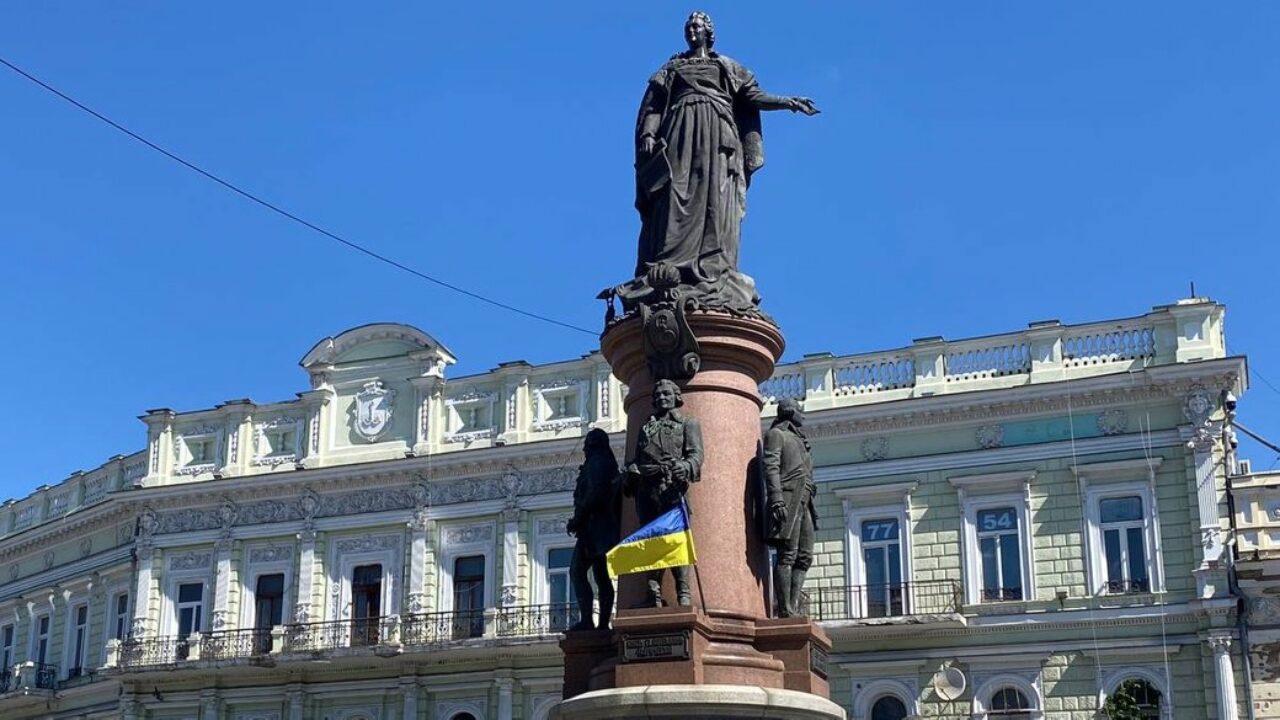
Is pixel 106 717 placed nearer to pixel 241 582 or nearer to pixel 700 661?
pixel 241 582

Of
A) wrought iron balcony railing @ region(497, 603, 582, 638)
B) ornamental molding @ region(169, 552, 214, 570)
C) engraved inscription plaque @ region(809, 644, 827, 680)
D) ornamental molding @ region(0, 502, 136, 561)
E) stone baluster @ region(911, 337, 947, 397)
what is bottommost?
engraved inscription plaque @ region(809, 644, 827, 680)

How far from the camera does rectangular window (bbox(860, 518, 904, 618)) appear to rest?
30.4 m

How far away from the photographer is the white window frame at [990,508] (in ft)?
97.3

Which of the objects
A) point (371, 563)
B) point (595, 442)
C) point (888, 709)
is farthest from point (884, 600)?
point (595, 442)

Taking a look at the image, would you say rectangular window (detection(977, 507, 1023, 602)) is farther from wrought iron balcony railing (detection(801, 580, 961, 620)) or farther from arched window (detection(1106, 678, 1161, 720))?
arched window (detection(1106, 678, 1161, 720))

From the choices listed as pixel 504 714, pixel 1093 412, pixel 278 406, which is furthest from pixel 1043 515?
pixel 278 406

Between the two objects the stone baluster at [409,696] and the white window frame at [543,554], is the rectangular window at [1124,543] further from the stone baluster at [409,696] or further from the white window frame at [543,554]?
the stone baluster at [409,696]

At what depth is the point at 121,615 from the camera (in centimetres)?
3850

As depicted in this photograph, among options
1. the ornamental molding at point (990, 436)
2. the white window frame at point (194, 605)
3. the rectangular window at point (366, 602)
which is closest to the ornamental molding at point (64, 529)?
the white window frame at point (194, 605)

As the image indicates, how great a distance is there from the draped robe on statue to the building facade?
56.2ft

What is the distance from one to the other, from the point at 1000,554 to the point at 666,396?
2092cm

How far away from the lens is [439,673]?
33906 millimetres

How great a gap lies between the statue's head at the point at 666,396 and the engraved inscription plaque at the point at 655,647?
157 centimetres

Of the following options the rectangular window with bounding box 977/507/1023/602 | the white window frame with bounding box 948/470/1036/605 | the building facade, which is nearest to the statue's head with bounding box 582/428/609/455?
the building facade
